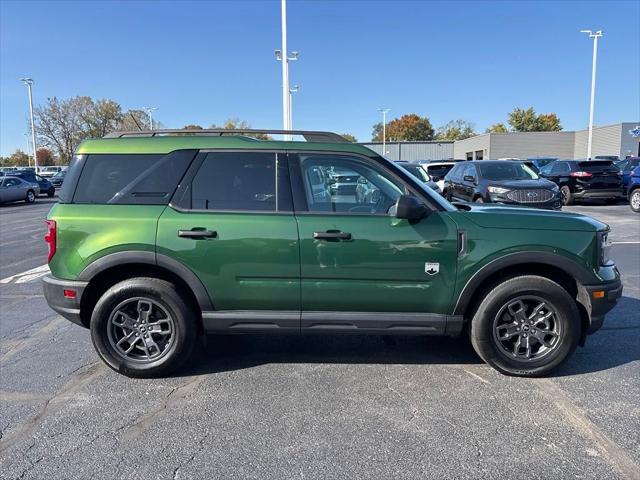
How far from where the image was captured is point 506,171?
12836 mm

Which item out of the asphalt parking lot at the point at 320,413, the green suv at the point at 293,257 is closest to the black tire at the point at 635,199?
the asphalt parking lot at the point at 320,413

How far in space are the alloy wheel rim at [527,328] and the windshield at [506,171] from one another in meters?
9.31

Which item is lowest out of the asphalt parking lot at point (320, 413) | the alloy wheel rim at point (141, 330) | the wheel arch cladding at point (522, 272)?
the asphalt parking lot at point (320, 413)

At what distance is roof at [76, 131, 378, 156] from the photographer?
12.9 ft

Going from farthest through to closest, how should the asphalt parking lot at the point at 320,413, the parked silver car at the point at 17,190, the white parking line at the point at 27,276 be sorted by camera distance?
the parked silver car at the point at 17,190 → the white parking line at the point at 27,276 → the asphalt parking lot at the point at 320,413

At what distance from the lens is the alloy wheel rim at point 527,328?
3834 millimetres

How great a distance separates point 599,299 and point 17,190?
27.6 metres

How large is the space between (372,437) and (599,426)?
4.92 ft

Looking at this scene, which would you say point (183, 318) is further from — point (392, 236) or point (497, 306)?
point (497, 306)

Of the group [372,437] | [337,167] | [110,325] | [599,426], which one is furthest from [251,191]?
[599,426]

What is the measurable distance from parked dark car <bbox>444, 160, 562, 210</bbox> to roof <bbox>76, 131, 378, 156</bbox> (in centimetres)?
763

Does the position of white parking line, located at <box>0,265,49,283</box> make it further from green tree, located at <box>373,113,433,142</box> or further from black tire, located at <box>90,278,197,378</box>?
green tree, located at <box>373,113,433,142</box>

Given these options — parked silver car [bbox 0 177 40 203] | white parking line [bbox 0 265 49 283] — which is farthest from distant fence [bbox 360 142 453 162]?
white parking line [bbox 0 265 49 283]

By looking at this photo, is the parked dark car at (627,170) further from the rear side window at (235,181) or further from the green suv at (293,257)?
the rear side window at (235,181)
